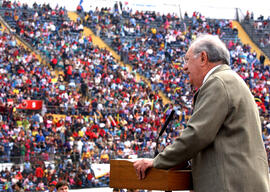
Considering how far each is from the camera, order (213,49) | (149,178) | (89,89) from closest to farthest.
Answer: (149,178) < (213,49) < (89,89)

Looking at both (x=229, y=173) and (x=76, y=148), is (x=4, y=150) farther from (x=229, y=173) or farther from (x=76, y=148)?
(x=229, y=173)

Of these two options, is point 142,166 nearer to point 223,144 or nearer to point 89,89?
point 223,144

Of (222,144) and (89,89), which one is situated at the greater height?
(89,89)

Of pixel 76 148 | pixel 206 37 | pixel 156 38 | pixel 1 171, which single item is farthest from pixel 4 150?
pixel 156 38

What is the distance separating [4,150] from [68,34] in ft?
37.7

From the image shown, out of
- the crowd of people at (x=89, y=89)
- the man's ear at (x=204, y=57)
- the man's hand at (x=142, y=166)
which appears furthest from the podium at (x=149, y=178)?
the crowd of people at (x=89, y=89)

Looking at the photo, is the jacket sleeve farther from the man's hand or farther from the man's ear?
the man's ear

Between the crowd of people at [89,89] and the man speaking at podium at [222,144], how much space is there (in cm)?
1174

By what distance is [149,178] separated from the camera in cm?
256

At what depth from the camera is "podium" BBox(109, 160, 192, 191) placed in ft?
8.30

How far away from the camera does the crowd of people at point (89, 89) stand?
15.6 metres

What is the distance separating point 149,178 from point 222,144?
383mm

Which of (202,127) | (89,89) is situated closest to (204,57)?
(202,127)

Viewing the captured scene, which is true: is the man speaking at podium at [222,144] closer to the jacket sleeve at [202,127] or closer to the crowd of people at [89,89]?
the jacket sleeve at [202,127]
